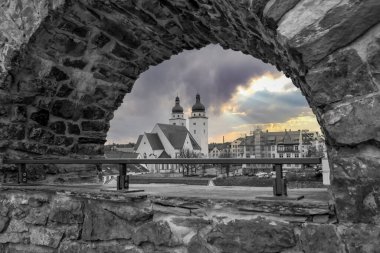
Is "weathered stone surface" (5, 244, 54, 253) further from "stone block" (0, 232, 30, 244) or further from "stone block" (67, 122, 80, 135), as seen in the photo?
"stone block" (67, 122, 80, 135)

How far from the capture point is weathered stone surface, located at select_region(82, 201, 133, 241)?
9.79 ft

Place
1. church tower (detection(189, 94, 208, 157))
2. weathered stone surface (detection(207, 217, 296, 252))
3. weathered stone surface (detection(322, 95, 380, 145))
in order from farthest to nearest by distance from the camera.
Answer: church tower (detection(189, 94, 208, 157)) < weathered stone surface (detection(207, 217, 296, 252)) < weathered stone surface (detection(322, 95, 380, 145))

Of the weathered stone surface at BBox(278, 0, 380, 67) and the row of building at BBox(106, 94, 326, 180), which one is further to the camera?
the row of building at BBox(106, 94, 326, 180)

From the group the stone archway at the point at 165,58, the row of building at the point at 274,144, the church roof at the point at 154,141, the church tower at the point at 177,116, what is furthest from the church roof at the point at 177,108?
the stone archway at the point at 165,58

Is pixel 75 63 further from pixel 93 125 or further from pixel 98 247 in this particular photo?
pixel 98 247

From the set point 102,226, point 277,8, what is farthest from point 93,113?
point 277,8

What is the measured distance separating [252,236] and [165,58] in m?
2.94

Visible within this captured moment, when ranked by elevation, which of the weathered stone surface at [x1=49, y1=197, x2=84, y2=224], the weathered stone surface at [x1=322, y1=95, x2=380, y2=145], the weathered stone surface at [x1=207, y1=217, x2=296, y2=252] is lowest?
the weathered stone surface at [x1=207, y1=217, x2=296, y2=252]

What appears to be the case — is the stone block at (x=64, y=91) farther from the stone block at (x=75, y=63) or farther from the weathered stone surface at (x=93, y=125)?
the weathered stone surface at (x=93, y=125)

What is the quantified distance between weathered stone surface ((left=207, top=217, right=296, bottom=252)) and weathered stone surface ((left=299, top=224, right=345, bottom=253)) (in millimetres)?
79

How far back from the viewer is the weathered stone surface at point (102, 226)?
2.98m

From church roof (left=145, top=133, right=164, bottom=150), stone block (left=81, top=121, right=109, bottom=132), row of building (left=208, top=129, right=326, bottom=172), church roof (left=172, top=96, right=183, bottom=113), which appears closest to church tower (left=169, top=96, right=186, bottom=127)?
church roof (left=172, top=96, right=183, bottom=113)

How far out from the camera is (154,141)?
68.0 metres

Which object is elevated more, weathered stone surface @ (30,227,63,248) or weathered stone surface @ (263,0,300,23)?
weathered stone surface @ (263,0,300,23)
